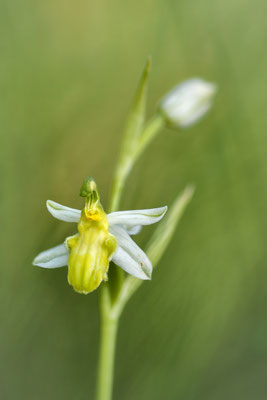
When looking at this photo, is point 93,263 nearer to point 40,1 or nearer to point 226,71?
point 226,71

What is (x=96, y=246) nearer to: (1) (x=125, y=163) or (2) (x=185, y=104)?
(1) (x=125, y=163)

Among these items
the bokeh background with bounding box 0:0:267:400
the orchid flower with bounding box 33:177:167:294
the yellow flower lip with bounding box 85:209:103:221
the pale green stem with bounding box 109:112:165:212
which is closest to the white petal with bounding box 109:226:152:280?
the orchid flower with bounding box 33:177:167:294

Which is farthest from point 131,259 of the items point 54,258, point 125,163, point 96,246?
point 125,163

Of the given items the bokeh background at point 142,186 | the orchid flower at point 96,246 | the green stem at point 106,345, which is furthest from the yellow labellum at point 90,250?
the bokeh background at point 142,186

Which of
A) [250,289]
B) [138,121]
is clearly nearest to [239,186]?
[250,289]

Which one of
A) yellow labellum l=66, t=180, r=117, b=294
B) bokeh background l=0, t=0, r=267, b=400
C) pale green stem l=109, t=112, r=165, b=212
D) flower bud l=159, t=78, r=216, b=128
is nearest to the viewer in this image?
yellow labellum l=66, t=180, r=117, b=294

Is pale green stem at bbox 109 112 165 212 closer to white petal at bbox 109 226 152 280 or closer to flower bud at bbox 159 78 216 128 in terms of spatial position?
flower bud at bbox 159 78 216 128

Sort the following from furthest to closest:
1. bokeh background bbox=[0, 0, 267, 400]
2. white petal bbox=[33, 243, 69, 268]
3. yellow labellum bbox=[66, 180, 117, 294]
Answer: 1. bokeh background bbox=[0, 0, 267, 400]
2. white petal bbox=[33, 243, 69, 268]
3. yellow labellum bbox=[66, 180, 117, 294]
